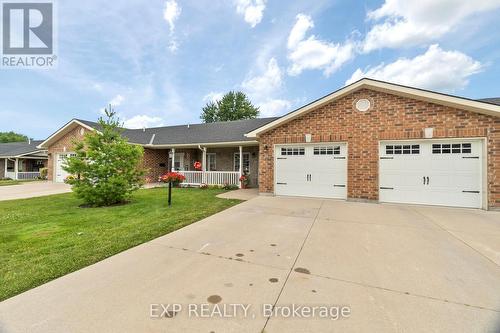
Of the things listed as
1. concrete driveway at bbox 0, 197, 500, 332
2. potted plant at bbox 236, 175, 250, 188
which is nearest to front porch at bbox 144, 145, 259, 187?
potted plant at bbox 236, 175, 250, 188

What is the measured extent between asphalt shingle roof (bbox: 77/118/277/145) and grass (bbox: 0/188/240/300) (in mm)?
6761

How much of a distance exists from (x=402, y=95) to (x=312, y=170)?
407 centimetres

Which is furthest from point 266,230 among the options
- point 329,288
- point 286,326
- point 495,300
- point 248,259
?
point 495,300

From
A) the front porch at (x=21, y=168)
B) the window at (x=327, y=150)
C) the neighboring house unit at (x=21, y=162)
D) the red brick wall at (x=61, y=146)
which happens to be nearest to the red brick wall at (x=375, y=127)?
the window at (x=327, y=150)

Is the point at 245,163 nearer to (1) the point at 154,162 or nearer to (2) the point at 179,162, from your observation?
(2) the point at 179,162

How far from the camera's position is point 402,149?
755 cm

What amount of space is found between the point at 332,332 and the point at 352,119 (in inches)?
307

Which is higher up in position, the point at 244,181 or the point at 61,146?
the point at 61,146

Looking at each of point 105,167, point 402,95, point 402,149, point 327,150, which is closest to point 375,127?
point 402,149

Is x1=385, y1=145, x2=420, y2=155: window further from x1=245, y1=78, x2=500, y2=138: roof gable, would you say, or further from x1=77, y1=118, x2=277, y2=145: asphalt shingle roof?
x1=77, y1=118, x2=277, y2=145: asphalt shingle roof

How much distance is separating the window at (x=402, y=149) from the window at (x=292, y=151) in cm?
308

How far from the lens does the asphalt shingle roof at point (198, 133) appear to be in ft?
44.1

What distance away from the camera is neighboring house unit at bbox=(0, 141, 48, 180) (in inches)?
789

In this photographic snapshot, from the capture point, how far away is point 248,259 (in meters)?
3.25
